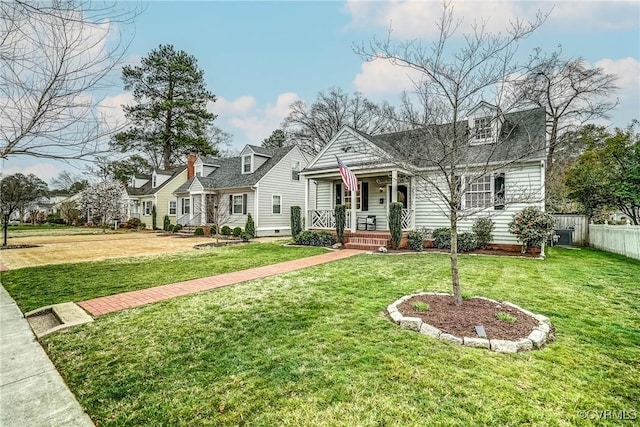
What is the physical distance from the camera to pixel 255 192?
19.1 metres

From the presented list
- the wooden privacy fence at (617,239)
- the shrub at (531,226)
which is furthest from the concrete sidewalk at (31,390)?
the wooden privacy fence at (617,239)

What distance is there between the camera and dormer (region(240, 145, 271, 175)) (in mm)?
20875

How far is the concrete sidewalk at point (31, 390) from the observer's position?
2357mm

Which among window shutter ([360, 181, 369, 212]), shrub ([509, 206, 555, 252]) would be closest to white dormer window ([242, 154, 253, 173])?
window shutter ([360, 181, 369, 212])

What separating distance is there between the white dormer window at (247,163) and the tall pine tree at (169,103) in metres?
13.0

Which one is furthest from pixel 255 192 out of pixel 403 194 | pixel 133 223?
pixel 133 223

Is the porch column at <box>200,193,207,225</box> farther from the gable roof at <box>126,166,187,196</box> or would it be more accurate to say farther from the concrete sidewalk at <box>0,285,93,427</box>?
the concrete sidewalk at <box>0,285,93,427</box>

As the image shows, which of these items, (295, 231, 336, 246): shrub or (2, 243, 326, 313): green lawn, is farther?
(295, 231, 336, 246): shrub

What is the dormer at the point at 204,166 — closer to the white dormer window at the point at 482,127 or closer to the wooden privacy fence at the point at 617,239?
the white dormer window at the point at 482,127

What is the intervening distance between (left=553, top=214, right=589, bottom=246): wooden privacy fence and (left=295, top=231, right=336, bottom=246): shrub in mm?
11691

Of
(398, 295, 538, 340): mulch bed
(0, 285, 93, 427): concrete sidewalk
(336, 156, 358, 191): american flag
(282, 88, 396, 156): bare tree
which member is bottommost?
(0, 285, 93, 427): concrete sidewalk

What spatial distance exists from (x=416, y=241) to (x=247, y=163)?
13.5m

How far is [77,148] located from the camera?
12.2 ft

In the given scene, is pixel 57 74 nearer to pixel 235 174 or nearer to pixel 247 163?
pixel 247 163
